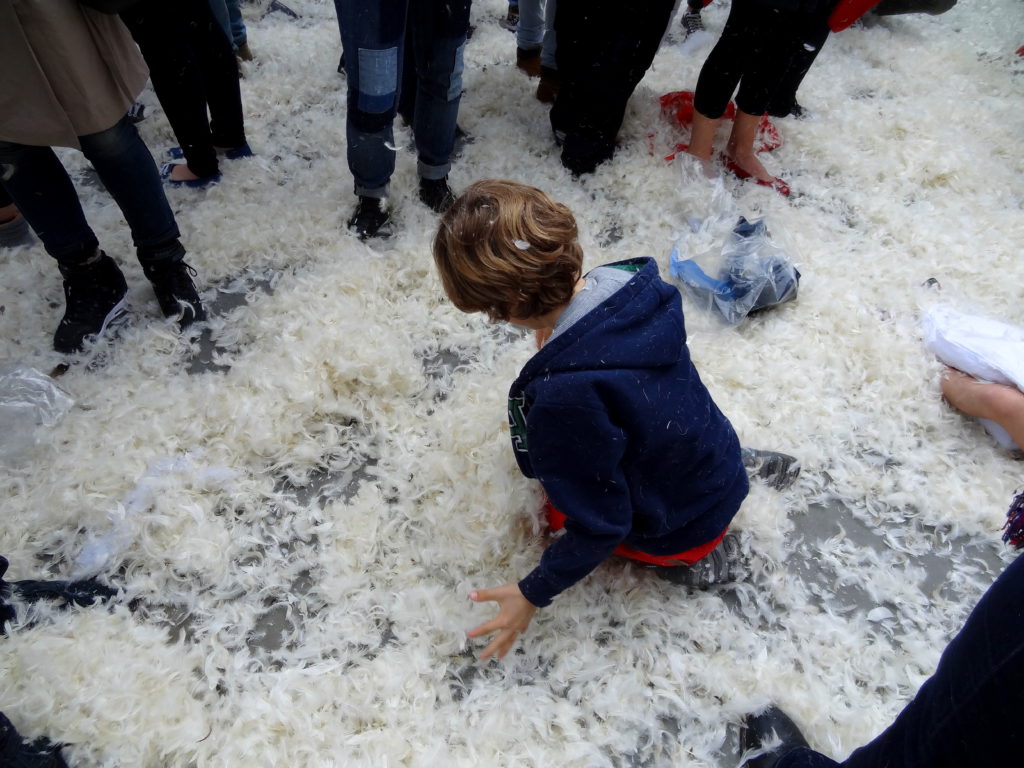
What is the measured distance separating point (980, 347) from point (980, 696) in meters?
1.91

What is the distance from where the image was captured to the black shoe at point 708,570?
5.75 ft

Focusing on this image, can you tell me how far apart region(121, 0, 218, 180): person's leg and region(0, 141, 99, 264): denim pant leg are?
2.08 ft

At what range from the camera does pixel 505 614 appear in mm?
1533

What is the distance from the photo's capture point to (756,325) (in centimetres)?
258

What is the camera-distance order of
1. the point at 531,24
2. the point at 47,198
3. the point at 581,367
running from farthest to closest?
the point at 531,24 < the point at 47,198 < the point at 581,367

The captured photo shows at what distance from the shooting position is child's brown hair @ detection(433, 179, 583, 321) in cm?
126

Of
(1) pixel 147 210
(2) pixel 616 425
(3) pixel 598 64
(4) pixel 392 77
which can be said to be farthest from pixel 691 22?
(2) pixel 616 425

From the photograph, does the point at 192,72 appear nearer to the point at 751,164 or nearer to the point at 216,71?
the point at 216,71

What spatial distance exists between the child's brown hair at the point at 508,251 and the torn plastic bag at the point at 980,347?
1.75 metres

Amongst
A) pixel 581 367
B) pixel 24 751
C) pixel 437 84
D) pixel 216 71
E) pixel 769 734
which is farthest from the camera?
pixel 216 71

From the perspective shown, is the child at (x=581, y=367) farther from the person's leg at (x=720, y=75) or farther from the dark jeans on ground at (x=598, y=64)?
the person's leg at (x=720, y=75)

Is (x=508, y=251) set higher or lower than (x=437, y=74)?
higher

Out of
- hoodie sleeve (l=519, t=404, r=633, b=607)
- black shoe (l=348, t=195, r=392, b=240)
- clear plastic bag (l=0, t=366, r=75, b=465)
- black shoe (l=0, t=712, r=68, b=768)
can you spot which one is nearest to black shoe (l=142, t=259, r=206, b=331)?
clear plastic bag (l=0, t=366, r=75, b=465)

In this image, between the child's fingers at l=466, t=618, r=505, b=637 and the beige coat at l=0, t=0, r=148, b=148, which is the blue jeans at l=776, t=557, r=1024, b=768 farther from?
the beige coat at l=0, t=0, r=148, b=148
